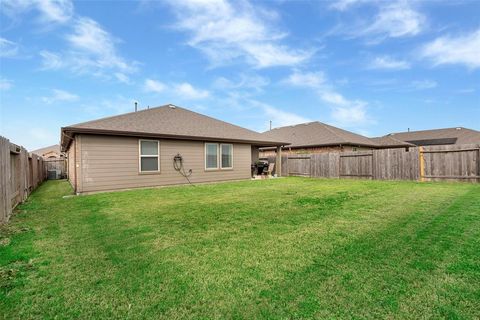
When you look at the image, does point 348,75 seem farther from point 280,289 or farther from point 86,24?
point 280,289

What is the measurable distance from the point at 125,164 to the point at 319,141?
1547cm

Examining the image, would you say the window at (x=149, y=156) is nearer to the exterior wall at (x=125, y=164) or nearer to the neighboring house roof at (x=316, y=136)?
the exterior wall at (x=125, y=164)

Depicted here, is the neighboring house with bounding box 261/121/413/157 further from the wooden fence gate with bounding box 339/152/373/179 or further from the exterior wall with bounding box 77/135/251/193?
the exterior wall with bounding box 77/135/251/193

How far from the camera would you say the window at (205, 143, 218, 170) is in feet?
42.3

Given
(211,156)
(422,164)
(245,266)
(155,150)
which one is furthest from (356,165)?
(245,266)

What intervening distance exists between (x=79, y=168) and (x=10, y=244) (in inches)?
243

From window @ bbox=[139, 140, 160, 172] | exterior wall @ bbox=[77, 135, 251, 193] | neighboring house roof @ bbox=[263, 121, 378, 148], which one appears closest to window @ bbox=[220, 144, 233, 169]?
exterior wall @ bbox=[77, 135, 251, 193]

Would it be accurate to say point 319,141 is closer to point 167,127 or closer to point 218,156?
point 218,156

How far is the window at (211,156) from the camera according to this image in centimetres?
1290

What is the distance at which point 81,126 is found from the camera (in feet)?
30.9

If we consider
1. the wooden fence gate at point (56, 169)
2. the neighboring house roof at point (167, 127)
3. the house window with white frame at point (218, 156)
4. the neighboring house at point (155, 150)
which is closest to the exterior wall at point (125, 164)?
the neighboring house at point (155, 150)

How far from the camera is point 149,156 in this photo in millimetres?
10992

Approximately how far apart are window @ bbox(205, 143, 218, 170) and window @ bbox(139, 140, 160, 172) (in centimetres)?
259

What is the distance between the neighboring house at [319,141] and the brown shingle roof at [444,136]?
337 inches
